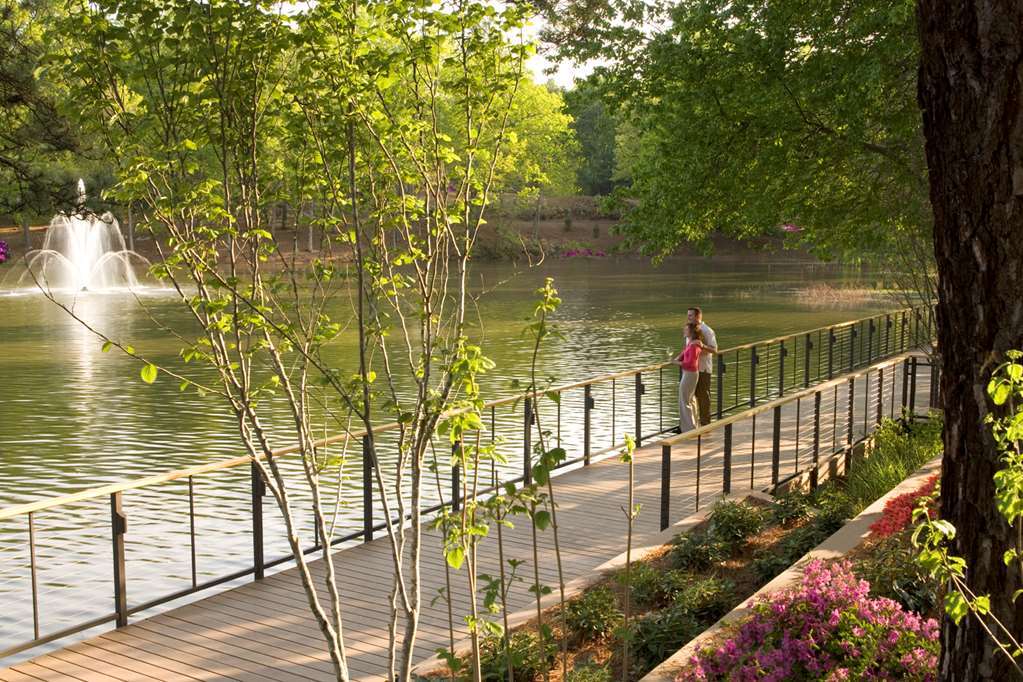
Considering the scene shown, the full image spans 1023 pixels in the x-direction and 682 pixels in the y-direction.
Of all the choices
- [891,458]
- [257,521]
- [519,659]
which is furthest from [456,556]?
[891,458]

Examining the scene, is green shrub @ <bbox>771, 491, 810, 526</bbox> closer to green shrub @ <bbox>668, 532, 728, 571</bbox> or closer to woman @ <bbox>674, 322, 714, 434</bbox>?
green shrub @ <bbox>668, 532, 728, 571</bbox>

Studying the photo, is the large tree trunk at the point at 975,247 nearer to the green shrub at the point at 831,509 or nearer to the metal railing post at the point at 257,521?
the green shrub at the point at 831,509

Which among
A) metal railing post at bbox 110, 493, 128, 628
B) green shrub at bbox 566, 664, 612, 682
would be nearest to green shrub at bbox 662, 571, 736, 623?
green shrub at bbox 566, 664, 612, 682

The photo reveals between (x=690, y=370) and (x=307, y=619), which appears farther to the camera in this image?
(x=690, y=370)

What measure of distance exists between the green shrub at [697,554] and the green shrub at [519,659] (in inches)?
76.1

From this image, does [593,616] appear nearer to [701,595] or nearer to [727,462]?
[701,595]

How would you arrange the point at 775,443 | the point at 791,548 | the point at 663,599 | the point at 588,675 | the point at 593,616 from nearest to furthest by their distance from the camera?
the point at 588,675, the point at 593,616, the point at 663,599, the point at 791,548, the point at 775,443

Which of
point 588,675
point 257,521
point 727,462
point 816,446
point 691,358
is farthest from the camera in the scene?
point 691,358

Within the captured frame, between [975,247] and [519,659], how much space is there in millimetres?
3291

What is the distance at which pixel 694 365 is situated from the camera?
1463 cm

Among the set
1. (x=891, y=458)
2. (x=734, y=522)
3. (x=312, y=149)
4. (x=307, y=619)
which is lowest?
(x=307, y=619)

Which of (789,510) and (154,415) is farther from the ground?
(789,510)

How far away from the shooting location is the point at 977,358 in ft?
15.3

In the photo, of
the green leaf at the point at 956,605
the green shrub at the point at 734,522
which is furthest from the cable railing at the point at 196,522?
the green leaf at the point at 956,605
